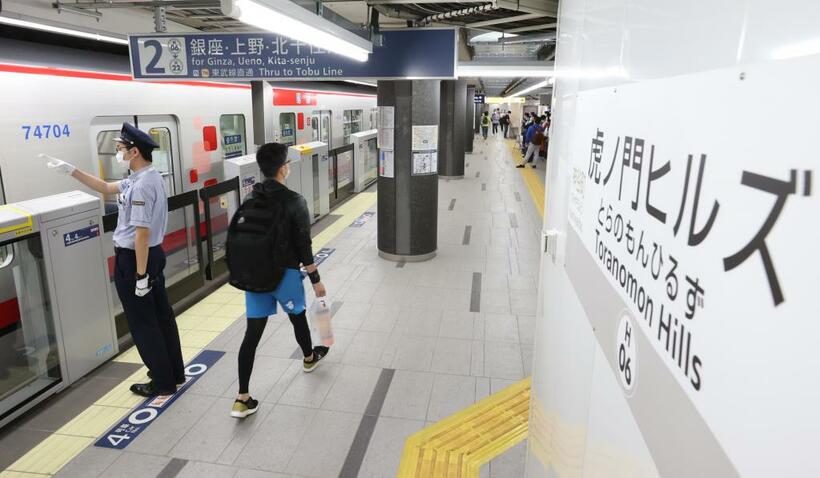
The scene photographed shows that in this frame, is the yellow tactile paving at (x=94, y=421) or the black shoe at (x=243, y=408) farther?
the black shoe at (x=243, y=408)

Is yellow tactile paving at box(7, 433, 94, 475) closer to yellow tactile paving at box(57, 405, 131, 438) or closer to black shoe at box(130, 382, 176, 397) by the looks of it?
yellow tactile paving at box(57, 405, 131, 438)

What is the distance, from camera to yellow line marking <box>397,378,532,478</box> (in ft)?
9.66

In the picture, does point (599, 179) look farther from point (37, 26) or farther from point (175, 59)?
point (175, 59)

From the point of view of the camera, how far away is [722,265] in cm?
67

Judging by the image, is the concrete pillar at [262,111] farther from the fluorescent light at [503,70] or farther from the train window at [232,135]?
the fluorescent light at [503,70]

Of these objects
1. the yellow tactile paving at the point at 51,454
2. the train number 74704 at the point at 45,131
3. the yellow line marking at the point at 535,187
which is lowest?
the yellow tactile paving at the point at 51,454

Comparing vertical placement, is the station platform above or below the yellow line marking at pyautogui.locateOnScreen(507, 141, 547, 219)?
below

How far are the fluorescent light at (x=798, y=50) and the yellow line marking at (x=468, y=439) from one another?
272 cm

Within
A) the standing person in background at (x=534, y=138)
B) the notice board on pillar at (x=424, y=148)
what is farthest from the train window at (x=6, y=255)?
the standing person in background at (x=534, y=138)

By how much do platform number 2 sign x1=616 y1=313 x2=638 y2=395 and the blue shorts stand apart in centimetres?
257

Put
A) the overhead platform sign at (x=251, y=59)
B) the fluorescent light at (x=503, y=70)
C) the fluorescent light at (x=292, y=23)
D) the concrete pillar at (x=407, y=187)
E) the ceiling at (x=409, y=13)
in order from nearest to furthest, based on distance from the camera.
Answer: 1. the fluorescent light at (x=292, y=23)
2. the ceiling at (x=409, y=13)
3. the overhead platform sign at (x=251, y=59)
4. the fluorescent light at (x=503, y=70)
5. the concrete pillar at (x=407, y=187)

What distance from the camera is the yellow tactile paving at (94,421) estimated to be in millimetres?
3252

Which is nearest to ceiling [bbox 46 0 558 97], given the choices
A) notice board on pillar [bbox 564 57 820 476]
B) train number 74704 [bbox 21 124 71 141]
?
train number 74704 [bbox 21 124 71 141]

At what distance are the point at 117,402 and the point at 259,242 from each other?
1515 mm
